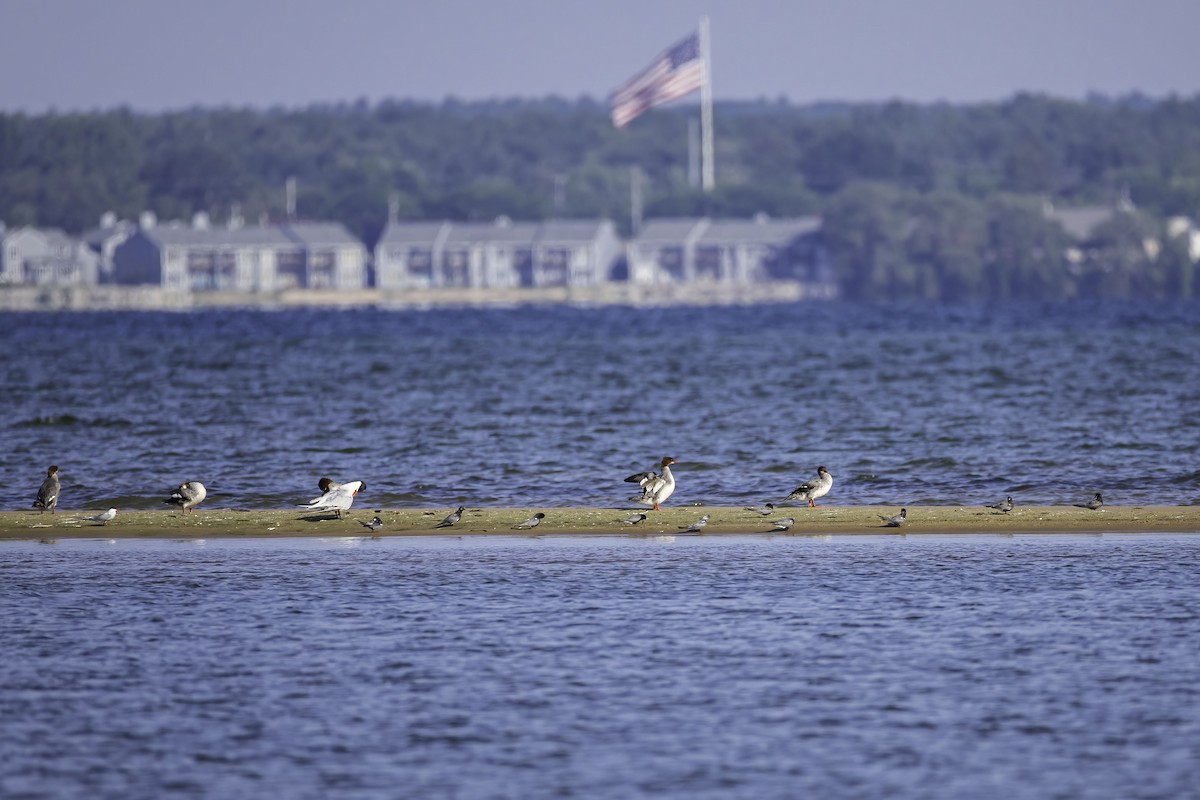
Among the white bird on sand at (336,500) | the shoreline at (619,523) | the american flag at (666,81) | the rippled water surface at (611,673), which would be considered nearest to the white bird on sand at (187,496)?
the shoreline at (619,523)

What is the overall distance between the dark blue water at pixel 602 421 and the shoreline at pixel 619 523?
2815 millimetres

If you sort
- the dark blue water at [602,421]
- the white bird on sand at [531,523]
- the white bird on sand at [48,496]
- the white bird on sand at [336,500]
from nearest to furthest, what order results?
1. the white bird on sand at [531,523]
2. the white bird on sand at [336,500]
3. the white bird on sand at [48,496]
4. the dark blue water at [602,421]

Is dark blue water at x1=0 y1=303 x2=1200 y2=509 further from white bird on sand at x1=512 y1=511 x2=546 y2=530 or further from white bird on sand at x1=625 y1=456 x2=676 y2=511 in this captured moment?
white bird on sand at x1=512 y1=511 x2=546 y2=530

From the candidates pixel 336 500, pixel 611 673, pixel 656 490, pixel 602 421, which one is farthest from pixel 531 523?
pixel 602 421

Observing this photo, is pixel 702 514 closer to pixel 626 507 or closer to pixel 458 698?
pixel 626 507

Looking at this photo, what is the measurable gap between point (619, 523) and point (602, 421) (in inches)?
828

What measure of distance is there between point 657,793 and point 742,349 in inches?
3209

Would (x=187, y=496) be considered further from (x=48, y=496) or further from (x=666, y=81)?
(x=666, y=81)

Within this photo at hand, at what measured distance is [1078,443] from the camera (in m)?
37.9

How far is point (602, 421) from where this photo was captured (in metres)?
46.8

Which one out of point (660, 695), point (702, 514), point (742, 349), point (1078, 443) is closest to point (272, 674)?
point (660, 695)

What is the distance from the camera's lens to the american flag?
426 ft

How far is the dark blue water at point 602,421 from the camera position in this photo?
3181 centimetres

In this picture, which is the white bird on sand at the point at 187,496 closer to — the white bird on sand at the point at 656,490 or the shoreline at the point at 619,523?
the shoreline at the point at 619,523
